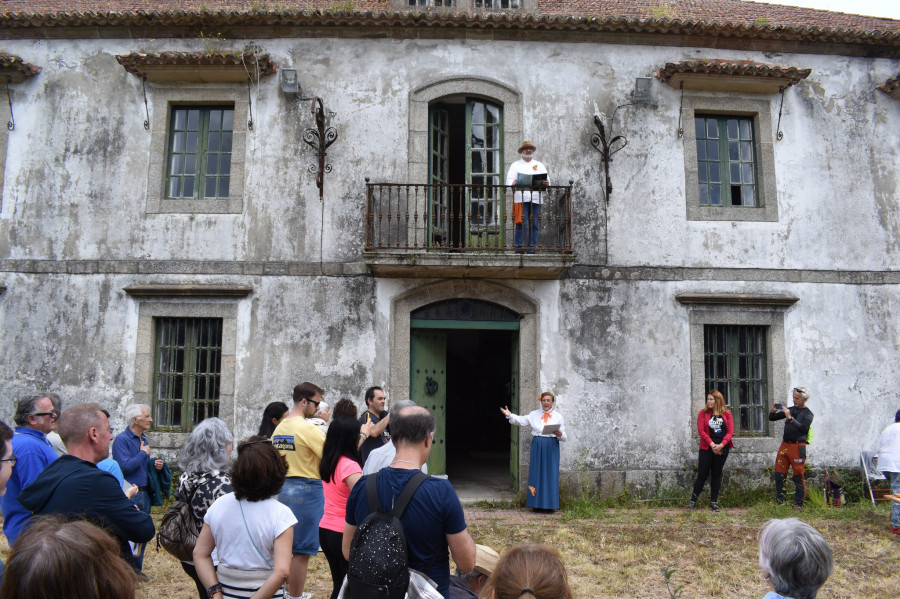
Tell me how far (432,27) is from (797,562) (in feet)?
30.8

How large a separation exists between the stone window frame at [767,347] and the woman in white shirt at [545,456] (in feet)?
7.46

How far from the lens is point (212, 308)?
9.88 metres

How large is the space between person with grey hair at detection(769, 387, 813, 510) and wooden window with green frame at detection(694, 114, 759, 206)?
10.6 ft

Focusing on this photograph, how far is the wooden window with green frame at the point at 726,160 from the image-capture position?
10500mm

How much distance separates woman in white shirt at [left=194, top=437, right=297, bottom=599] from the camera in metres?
3.12

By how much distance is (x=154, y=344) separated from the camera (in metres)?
9.99

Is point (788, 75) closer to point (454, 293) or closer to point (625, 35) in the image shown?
point (625, 35)

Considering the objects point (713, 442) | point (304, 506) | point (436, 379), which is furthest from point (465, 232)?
point (304, 506)

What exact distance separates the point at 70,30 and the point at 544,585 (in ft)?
37.4

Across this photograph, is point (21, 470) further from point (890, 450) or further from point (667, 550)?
point (890, 450)

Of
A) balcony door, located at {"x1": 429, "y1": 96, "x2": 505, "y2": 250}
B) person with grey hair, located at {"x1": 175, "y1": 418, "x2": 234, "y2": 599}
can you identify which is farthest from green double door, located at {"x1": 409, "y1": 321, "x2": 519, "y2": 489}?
person with grey hair, located at {"x1": 175, "y1": 418, "x2": 234, "y2": 599}

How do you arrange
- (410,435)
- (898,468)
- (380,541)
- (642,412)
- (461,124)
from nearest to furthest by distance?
1. (380,541)
2. (410,435)
3. (898,468)
4. (642,412)
5. (461,124)

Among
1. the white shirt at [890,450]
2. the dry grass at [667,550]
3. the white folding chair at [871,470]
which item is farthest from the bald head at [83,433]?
the white folding chair at [871,470]

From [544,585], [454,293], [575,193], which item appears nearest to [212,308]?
[454,293]
